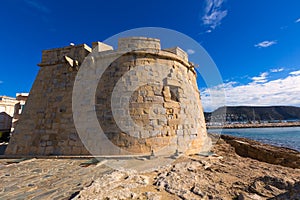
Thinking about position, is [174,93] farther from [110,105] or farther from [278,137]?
[278,137]

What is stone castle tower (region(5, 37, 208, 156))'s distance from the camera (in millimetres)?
6059

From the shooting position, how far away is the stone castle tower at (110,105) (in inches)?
239

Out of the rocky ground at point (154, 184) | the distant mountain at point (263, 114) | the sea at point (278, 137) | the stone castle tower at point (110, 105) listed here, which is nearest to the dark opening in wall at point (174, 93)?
the stone castle tower at point (110, 105)

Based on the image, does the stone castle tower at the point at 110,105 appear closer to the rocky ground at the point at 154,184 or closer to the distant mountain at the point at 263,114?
the rocky ground at the point at 154,184

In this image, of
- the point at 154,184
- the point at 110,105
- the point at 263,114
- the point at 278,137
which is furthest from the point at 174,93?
the point at 263,114

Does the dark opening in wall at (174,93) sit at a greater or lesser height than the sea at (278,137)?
greater

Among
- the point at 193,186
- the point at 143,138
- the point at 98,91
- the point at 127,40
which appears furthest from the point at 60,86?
the point at 193,186

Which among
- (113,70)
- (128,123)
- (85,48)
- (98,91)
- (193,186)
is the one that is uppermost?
(85,48)

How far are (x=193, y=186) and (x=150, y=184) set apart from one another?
80cm

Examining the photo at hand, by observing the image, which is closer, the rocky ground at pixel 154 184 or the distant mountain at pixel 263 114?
the rocky ground at pixel 154 184

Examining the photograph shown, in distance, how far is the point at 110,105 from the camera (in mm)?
6406

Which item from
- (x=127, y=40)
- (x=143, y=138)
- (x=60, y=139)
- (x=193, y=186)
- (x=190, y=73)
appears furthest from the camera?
(x=190, y=73)

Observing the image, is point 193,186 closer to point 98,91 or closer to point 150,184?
point 150,184

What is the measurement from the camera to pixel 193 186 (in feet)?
9.76
